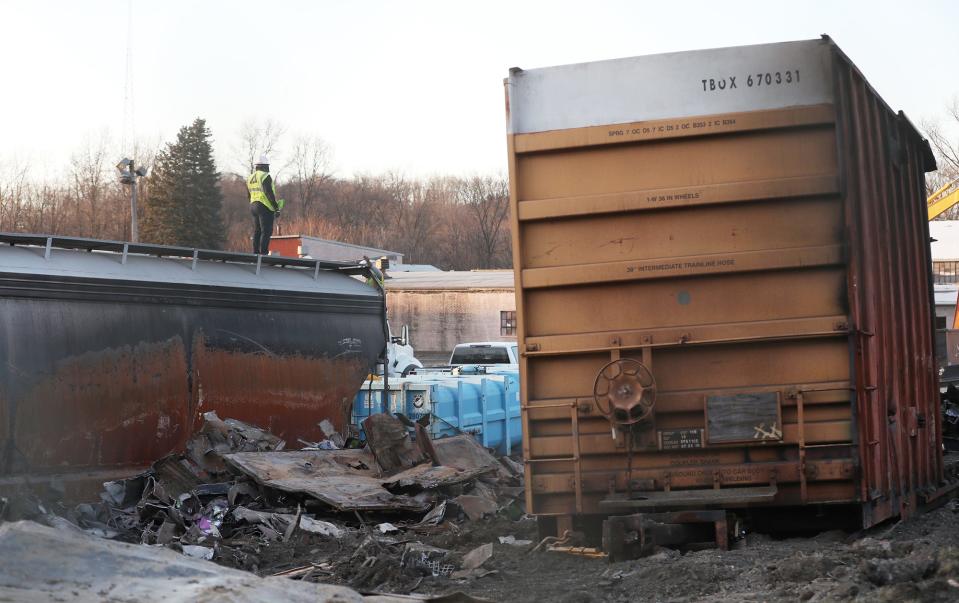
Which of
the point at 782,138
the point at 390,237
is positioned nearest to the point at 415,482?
the point at 782,138

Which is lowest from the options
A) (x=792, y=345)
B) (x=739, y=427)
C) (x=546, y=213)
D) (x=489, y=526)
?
(x=489, y=526)

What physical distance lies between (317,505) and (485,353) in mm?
13931

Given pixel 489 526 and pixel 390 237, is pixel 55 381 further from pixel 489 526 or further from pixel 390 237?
pixel 390 237

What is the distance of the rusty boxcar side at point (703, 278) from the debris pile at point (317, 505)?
1.38 m

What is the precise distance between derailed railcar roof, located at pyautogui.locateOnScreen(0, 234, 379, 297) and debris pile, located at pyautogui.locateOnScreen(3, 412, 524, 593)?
5.44ft

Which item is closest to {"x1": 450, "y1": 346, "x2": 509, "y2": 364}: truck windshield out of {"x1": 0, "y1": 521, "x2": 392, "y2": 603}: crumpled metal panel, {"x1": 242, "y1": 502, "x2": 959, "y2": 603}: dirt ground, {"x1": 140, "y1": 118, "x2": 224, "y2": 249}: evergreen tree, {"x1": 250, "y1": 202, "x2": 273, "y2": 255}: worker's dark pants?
{"x1": 250, "y1": 202, "x2": 273, "y2": 255}: worker's dark pants

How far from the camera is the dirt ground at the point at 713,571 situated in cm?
541

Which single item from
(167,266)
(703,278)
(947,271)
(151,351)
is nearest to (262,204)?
(167,266)

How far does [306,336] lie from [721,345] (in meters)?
7.32

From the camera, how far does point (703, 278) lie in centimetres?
733

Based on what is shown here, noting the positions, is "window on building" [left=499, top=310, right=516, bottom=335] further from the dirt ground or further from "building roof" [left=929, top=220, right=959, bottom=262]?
the dirt ground

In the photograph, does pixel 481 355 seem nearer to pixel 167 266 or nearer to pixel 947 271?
A: pixel 167 266

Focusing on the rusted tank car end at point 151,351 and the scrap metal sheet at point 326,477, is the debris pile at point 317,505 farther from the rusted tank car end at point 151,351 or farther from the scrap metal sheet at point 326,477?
the rusted tank car end at point 151,351

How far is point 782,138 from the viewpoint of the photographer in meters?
7.25
